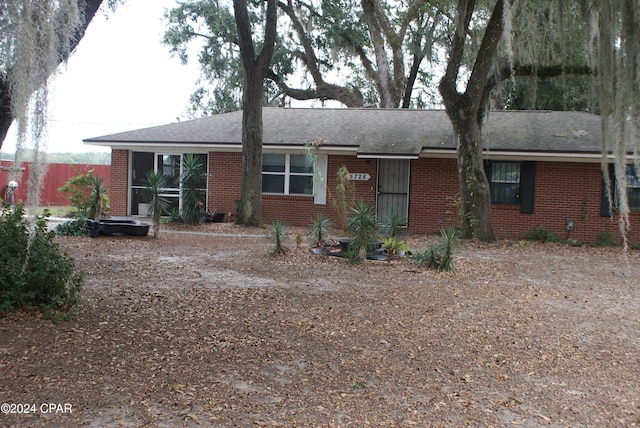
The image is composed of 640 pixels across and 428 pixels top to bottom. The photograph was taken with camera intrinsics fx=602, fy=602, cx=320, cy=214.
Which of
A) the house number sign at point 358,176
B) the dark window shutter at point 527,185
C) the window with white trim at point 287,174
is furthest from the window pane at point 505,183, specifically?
the window with white trim at point 287,174

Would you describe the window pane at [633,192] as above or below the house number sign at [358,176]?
below

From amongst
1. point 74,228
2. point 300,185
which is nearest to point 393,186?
point 300,185

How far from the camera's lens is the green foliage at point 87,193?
13164mm

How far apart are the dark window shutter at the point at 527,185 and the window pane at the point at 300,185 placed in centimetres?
585

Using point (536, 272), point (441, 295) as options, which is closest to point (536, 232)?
point (536, 272)

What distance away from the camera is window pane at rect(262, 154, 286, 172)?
1773cm

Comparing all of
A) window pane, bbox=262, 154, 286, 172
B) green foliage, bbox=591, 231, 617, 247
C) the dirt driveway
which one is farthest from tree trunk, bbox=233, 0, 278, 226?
green foliage, bbox=591, 231, 617, 247

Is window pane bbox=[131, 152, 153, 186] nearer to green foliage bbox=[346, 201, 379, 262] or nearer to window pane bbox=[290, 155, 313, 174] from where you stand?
window pane bbox=[290, 155, 313, 174]

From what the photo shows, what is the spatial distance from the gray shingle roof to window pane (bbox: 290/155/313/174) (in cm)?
61

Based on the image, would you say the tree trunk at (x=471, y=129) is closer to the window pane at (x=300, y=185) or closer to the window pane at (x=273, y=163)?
the window pane at (x=300, y=185)

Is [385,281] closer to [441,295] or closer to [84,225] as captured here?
[441,295]

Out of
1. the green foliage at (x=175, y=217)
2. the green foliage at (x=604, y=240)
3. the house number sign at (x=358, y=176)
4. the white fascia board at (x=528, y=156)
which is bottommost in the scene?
the green foliage at (x=604, y=240)

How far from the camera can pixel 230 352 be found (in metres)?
5.16

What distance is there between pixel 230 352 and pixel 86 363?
1159mm
